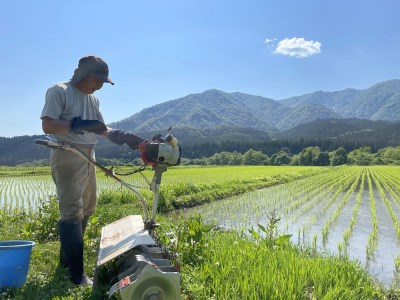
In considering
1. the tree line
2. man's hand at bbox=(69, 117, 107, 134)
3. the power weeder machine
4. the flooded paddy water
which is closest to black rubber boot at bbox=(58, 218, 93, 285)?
the power weeder machine

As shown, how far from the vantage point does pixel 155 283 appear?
2.08m

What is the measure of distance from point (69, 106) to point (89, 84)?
0.84 feet

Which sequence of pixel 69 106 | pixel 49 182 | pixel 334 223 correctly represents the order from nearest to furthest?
pixel 69 106 < pixel 334 223 < pixel 49 182

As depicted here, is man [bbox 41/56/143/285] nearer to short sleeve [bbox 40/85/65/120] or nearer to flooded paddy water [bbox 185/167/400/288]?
short sleeve [bbox 40/85/65/120]

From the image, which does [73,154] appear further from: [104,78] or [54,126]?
[104,78]

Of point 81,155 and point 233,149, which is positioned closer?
point 81,155

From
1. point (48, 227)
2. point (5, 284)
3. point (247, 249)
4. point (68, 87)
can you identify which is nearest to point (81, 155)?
point (68, 87)

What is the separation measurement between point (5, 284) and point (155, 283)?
1425 millimetres

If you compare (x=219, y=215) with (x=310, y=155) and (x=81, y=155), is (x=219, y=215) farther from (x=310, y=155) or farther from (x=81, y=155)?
(x=310, y=155)

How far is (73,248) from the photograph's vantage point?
3.00 m

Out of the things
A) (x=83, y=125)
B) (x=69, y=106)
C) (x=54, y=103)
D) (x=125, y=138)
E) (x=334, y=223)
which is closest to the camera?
Result: (x=83, y=125)

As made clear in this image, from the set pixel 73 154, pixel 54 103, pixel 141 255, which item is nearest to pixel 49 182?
pixel 73 154

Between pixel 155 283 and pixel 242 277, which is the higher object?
pixel 155 283

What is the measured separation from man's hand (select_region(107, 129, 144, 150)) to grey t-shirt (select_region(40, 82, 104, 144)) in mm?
387
